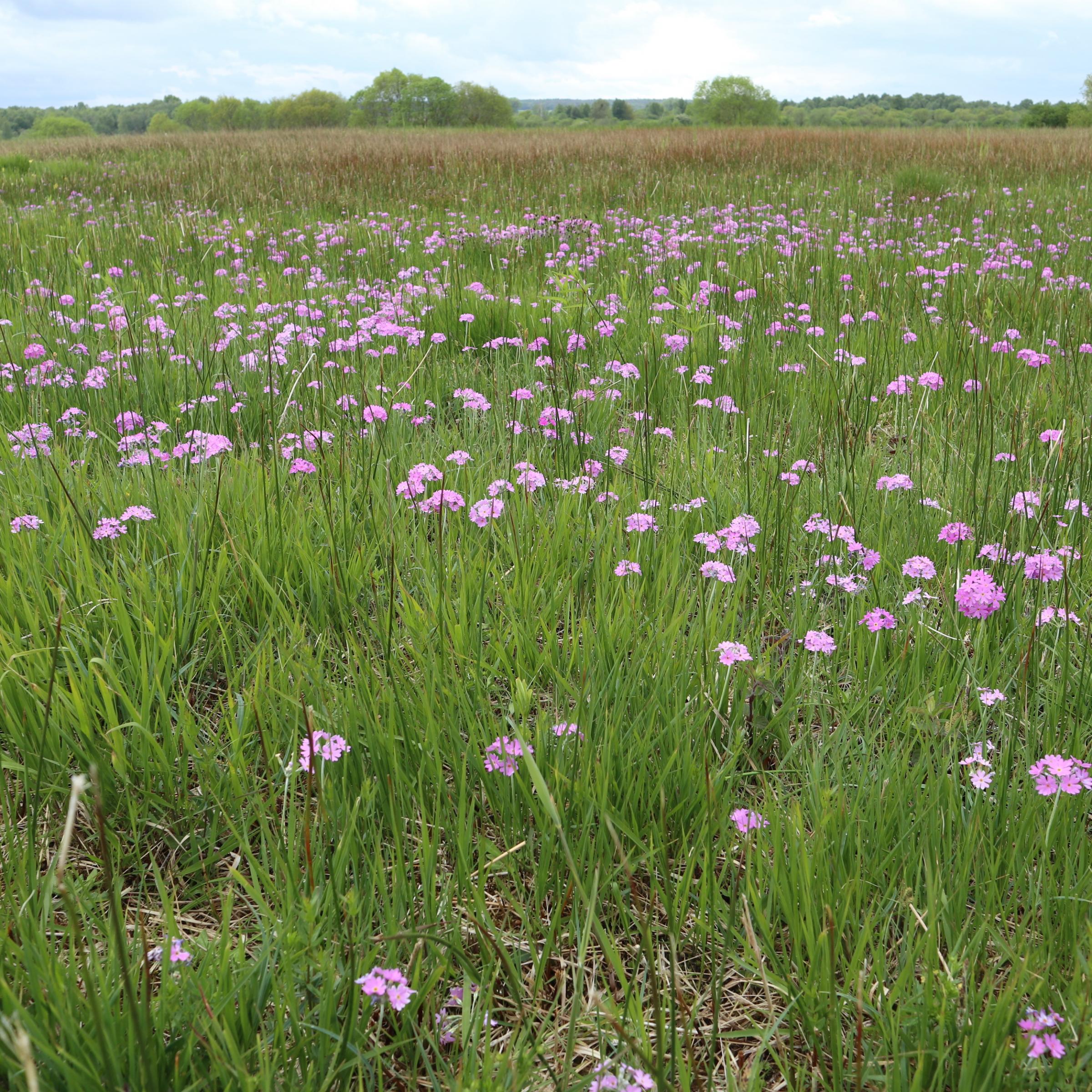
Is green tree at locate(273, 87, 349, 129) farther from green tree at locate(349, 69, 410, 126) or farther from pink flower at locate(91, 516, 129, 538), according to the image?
pink flower at locate(91, 516, 129, 538)

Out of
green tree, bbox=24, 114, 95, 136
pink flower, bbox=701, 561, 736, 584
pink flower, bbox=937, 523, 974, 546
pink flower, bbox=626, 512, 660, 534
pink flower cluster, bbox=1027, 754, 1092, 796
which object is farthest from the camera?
green tree, bbox=24, 114, 95, 136

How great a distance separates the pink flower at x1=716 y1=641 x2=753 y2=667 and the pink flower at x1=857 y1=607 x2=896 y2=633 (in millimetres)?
342

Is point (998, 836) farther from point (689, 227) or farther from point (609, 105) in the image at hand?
point (609, 105)

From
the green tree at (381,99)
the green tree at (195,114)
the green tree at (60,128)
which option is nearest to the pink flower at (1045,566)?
the green tree at (60,128)

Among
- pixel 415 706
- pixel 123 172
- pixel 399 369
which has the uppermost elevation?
pixel 123 172

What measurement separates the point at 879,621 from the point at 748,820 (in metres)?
0.71

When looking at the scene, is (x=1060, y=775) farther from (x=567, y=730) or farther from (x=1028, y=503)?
(x=1028, y=503)

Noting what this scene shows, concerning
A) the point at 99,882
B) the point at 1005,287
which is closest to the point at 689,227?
the point at 1005,287

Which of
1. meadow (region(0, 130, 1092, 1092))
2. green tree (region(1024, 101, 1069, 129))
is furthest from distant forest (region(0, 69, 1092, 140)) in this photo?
meadow (region(0, 130, 1092, 1092))

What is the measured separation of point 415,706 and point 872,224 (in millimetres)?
8419

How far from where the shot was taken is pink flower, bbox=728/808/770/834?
4.95 ft

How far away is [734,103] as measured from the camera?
65.9m

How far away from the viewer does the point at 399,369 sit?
162 inches

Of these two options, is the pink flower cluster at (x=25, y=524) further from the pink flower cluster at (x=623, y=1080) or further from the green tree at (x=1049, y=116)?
the green tree at (x=1049, y=116)
